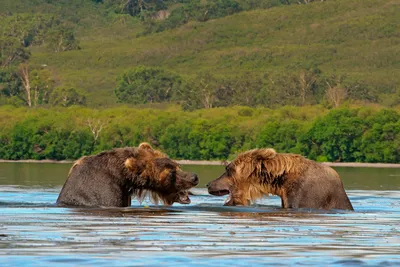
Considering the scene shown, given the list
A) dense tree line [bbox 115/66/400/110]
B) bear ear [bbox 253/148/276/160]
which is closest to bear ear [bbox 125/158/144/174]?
bear ear [bbox 253/148/276/160]

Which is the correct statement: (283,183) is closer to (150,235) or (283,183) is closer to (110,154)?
A: (110,154)

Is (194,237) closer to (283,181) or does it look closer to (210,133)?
(283,181)

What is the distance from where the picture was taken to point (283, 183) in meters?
19.5

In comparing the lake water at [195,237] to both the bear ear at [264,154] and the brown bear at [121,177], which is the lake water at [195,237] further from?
the bear ear at [264,154]

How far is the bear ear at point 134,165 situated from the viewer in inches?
752

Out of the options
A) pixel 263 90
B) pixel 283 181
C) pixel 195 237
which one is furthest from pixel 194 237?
pixel 263 90

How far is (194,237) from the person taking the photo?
1559cm

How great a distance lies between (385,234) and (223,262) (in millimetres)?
4693

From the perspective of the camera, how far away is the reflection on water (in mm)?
12922

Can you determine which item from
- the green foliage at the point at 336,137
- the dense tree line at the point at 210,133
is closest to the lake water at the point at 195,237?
the dense tree line at the point at 210,133

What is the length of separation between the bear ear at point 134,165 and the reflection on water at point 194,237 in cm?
68

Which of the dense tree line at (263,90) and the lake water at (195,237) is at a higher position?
the lake water at (195,237)

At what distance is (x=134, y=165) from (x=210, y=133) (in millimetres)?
108211

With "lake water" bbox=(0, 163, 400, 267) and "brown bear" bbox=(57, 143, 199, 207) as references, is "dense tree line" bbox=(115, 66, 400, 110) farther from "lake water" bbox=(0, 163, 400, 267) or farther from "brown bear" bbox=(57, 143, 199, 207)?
"lake water" bbox=(0, 163, 400, 267)
